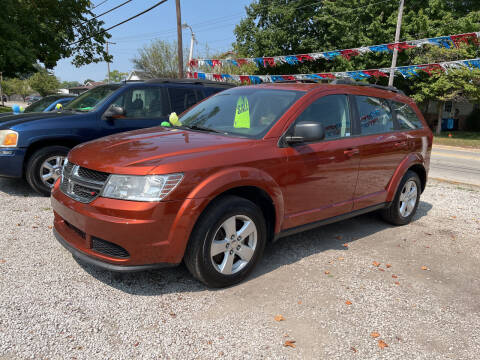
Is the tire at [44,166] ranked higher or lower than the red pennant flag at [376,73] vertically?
lower

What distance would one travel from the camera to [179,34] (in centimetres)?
Answer: 2166

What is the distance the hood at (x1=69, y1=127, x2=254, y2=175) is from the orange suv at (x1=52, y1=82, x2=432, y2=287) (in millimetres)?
10

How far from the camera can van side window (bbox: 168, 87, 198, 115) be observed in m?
6.63

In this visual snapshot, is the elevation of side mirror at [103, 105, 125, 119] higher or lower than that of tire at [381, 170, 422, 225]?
higher

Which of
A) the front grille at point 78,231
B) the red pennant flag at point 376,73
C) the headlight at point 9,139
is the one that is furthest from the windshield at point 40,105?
the red pennant flag at point 376,73

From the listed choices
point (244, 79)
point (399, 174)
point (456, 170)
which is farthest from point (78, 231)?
point (244, 79)

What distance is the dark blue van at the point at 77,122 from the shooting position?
17.8 feet

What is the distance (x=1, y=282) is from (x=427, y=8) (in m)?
28.5

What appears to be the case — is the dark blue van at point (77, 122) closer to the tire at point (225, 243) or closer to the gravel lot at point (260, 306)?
the gravel lot at point (260, 306)

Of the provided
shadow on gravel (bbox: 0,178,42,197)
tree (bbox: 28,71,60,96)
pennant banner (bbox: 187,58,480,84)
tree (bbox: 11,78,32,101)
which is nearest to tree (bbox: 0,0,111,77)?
pennant banner (bbox: 187,58,480,84)

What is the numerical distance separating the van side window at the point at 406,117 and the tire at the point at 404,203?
0.63 meters

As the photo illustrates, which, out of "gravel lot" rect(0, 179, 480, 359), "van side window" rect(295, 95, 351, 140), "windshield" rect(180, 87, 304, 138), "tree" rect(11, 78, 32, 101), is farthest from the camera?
"tree" rect(11, 78, 32, 101)

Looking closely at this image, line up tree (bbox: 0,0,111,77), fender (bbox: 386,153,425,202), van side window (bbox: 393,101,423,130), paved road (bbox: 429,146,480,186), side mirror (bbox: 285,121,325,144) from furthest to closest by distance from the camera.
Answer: tree (bbox: 0,0,111,77)
paved road (bbox: 429,146,480,186)
van side window (bbox: 393,101,423,130)
fender (bbox: 386,153,425,202)
side mirror (bbox: 285,121,325,144)

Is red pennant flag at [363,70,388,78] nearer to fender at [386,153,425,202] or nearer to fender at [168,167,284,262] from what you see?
fender at [386,153,425,202]
